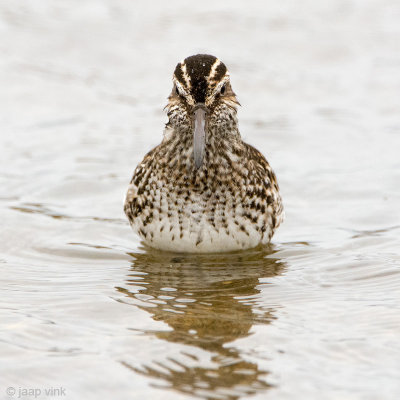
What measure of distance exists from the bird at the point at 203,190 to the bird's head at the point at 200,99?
0.01 m

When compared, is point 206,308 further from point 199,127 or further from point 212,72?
point 212,72

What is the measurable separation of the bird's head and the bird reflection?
104 cm

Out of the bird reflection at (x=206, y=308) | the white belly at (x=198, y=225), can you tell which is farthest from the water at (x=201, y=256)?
the white belly at (x=198, y=225)

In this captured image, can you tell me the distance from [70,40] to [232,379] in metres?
11.6

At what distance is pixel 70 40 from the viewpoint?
53.8 ft

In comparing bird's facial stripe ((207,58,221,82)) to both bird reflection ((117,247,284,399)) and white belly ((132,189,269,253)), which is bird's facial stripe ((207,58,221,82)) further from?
bird reflection ((117,247,284,399))

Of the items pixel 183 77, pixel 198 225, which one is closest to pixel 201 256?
pixel 198 225

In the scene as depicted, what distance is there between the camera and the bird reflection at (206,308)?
5.86 metres

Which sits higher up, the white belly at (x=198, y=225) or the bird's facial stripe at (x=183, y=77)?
the bird's facial stripe at (x=183, y=77)

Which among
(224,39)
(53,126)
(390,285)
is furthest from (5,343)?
(224,39)

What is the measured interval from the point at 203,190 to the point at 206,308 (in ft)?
4.60

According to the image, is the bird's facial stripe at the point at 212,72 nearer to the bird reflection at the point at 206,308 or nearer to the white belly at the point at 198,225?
the white belly at the point at 198,225

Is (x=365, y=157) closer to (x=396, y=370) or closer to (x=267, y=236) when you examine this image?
(x=267, y=236)

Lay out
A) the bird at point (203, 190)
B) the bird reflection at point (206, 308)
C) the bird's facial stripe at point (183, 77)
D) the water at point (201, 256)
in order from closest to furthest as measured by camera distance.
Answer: the bird reflection at point (206, 308) < the water at point (201, 256) < the bird's facial stripe at point (183, 77) < the bird at point (203, 190)
